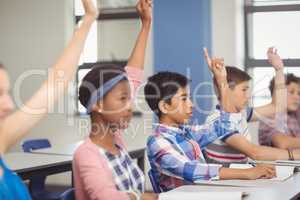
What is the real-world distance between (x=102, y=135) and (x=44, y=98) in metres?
0.78

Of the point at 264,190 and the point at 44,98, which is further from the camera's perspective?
the point at 264,190

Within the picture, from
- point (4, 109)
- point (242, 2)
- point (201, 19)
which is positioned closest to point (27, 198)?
point (4, 109)

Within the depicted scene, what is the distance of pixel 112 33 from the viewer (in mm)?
6035

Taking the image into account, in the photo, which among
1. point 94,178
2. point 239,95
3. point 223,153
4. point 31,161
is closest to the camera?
point 94,178

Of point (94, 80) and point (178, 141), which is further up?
point (94, 80)

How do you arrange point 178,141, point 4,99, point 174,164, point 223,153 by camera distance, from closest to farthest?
1. point 4,99
2. point 174,164
3. point 178,141
4. point 223,153

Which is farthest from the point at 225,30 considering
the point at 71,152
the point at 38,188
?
the point at 38,188

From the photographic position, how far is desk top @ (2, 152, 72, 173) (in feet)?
11.3

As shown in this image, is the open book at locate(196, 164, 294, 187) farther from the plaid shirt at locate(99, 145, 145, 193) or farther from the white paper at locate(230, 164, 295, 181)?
the plaid shirt at locate(99, 145, 145, 193)

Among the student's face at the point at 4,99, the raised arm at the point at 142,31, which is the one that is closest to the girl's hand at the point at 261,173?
the raised arm at the point at 142,31

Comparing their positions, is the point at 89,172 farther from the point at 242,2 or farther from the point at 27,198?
the point at 242,2

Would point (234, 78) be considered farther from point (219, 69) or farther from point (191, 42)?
point (191, 42)

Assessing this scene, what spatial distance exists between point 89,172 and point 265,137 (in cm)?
198

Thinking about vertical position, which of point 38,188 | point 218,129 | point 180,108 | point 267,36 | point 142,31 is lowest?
point 38,188
